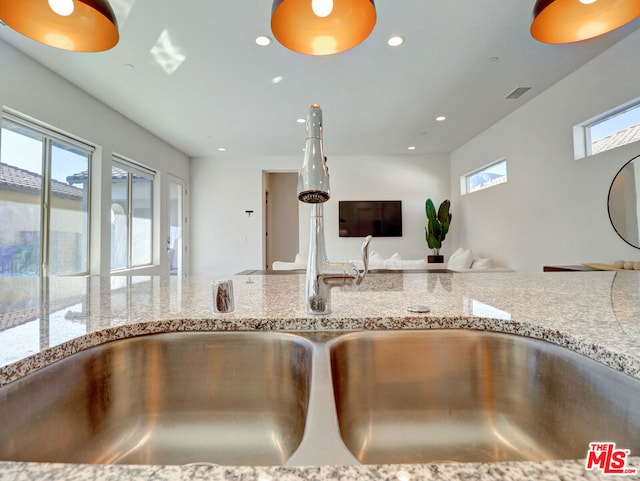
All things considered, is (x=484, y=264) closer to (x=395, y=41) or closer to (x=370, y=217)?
(x=370, y=217)

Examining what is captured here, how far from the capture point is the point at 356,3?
42.3 inches

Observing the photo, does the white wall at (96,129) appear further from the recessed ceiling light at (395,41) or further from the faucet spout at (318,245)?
the faucet spout at (318,245)

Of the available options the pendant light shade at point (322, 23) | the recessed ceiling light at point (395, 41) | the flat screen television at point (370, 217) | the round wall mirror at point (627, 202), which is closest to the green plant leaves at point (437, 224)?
the flat screen television at point (370, 217)

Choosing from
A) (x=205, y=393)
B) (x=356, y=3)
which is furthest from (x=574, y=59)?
(x=205, y=393)

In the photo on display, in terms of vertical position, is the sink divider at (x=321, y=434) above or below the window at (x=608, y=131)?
below

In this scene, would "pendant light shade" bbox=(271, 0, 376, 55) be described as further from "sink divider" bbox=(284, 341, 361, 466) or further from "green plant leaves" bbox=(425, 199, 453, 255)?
"green plant leaves" bbox=(425, 199, 453, 255)

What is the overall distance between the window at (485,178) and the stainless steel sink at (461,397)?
15.1 feet

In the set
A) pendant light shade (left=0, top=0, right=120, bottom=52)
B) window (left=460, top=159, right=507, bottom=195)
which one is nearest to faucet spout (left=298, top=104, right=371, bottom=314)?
pendant light shade (left=0, top=0, right=120, bottom=52)

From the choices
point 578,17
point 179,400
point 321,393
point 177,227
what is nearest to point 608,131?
point 578,17

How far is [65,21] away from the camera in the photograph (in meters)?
1.13

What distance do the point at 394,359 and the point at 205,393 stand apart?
0.40 meters

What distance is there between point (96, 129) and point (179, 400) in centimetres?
420

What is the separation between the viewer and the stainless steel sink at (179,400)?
1.63ft

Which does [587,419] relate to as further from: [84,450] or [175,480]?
[84,450]
